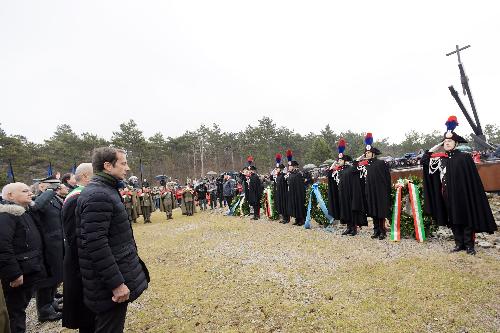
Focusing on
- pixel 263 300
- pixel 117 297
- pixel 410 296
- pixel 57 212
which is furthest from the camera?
pixel 57 212

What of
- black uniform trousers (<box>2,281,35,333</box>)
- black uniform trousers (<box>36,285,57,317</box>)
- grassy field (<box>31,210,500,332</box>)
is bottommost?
grassy field (<box>31,210,500,332</box>)

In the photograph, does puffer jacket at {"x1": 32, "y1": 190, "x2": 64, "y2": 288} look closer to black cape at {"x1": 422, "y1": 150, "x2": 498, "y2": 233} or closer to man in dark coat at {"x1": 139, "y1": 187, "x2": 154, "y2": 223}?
black cape at {"x1": 422, "y1": 150, "x2": 498, "y2": 233}

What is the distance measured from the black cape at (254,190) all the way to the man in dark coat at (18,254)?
10.8 m

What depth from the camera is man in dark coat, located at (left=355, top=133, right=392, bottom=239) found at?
8.04 metres

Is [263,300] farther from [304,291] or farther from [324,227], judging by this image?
[324,227]

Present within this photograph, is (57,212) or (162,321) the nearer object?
(162,321)

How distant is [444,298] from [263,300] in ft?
8.13

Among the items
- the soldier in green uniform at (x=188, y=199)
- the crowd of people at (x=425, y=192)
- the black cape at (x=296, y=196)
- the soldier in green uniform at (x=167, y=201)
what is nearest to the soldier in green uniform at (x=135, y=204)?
the soldier in green uniform at (x=167, y=201)

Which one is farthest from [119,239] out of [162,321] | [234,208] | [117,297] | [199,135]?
[199,135]

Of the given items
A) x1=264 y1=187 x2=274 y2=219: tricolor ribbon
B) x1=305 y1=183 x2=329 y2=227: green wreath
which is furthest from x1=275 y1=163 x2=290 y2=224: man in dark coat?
x1=305 y1=183 x2=329 y2=227: green wreath

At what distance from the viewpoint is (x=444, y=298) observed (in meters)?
4.18

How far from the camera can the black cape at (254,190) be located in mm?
14797

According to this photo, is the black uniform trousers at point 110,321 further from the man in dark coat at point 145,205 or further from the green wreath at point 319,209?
the man in dark coat at point 145,205

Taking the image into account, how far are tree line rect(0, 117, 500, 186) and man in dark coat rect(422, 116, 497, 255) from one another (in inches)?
1532
